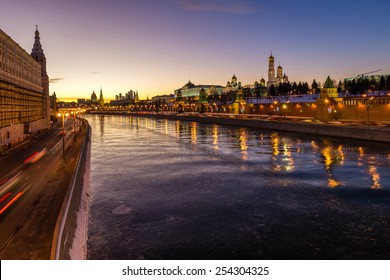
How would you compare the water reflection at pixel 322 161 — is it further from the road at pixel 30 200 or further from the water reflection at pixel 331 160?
the road at pixel 30 200

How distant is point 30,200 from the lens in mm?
19000

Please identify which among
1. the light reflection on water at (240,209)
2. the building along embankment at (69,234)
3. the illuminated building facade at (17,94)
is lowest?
the light reflection on water at (240,209)

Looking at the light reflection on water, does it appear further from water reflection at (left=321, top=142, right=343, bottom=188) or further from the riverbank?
the riverbank

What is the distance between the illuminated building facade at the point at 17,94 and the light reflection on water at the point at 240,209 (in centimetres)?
1874

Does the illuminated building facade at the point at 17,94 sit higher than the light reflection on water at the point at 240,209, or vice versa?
the illuminated building facade at the point at 17,94

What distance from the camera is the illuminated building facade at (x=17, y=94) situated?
158 ft

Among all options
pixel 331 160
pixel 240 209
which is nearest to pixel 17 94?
pixel 331 160

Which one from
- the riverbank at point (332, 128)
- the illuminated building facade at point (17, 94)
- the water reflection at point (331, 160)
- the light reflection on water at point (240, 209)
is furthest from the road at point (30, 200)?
the riverbank at point (332, 128)

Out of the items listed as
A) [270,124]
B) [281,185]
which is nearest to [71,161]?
[281,185]

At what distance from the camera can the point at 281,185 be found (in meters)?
27.3

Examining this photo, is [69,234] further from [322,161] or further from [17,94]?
[17,94]

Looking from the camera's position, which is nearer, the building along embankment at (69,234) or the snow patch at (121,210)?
the building along embankment at (69,234)
